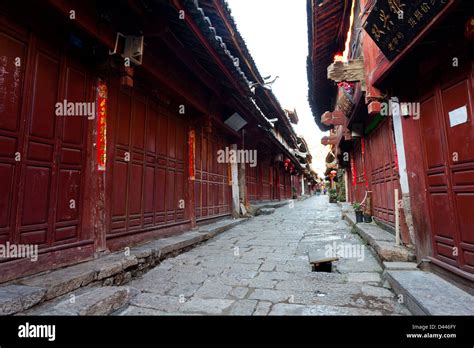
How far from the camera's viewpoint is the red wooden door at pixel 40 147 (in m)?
2.97

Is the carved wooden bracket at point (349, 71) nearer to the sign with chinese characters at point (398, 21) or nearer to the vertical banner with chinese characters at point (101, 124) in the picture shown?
the sign with chinese characters at point (398, 21)

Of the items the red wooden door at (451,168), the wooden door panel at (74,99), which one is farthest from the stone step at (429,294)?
the wooden door panel at (74,99)

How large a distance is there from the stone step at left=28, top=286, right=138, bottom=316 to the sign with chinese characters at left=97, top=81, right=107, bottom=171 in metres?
1.86

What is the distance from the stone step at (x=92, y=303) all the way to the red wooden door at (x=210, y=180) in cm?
436

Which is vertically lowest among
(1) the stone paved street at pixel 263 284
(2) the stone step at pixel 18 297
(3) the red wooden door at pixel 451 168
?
(1) the stone paved street at pixel 263 284

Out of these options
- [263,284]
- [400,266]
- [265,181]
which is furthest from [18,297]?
[265,181]

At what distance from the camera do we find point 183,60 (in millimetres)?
5445

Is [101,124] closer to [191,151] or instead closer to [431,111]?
[191,151]

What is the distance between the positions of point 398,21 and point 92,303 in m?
4.55

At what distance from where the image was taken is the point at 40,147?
3.31 m

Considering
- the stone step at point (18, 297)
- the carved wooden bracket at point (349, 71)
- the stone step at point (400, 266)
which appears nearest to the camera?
the stone step at point (18, 297)

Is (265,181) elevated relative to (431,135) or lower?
elevated

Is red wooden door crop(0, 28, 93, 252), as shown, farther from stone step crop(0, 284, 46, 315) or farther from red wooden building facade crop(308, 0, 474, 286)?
red wooden building facade crop(308, 0, 474, 286)
